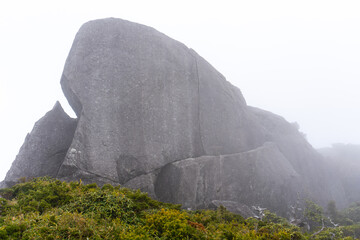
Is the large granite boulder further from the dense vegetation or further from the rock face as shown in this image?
the dense vegetation

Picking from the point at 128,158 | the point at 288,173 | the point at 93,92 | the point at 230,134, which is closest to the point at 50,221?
the point at 128,158

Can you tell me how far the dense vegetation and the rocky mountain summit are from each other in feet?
20.5

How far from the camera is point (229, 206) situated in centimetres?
1895

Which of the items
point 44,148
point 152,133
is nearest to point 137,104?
point 152,133

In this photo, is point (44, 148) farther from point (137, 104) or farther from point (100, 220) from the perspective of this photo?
point (100, 220)

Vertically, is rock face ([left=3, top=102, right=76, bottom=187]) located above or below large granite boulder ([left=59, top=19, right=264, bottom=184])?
below

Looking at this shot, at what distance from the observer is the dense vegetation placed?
8133 millimetres

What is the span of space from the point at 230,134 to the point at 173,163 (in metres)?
9.19

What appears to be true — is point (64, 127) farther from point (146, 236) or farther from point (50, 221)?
point (146, 236)

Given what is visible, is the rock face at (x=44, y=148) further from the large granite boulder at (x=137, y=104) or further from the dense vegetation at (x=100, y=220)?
the dense vegetation at (x=100, y=220)

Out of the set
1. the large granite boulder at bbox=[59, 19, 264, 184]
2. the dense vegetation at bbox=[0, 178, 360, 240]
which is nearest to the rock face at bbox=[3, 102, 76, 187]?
the large granite boulder at bbox=[59, 19, 264, 184]

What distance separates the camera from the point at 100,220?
959 centimetres

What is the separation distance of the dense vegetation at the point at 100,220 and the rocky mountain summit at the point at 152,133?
20.5 ft

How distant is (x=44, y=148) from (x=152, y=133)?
923 cm
